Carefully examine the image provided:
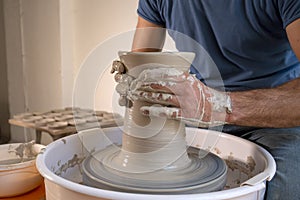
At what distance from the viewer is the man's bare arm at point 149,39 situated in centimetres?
132

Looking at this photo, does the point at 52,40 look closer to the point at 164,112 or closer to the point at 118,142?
the point at 118,142

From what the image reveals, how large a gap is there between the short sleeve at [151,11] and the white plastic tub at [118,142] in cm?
50

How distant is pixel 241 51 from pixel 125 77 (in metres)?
0.46

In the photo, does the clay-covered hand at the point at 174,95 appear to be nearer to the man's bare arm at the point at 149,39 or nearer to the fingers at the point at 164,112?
the fingers at the point at 164,112

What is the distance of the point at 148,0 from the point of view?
1380mm

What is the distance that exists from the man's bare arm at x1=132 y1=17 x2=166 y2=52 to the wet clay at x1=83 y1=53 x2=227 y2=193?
54cm

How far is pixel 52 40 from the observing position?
278 centimetres

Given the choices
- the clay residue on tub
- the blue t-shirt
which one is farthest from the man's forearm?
the clay residue on tub

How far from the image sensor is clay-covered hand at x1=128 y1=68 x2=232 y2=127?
716mm

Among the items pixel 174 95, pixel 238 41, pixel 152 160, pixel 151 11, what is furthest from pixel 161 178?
pixel 151 11

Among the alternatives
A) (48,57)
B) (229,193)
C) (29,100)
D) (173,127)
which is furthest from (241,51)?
(29,100)

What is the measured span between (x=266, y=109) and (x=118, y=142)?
17.9 inches

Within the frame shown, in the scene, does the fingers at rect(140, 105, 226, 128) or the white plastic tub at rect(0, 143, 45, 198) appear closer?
the fingers at rect(140, 105, 226, 128)

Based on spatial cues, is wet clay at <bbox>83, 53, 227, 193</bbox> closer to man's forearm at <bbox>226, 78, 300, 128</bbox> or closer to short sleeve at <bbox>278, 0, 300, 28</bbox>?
man's forearm at <bbox>226, 78, 300, 128</bbox>
